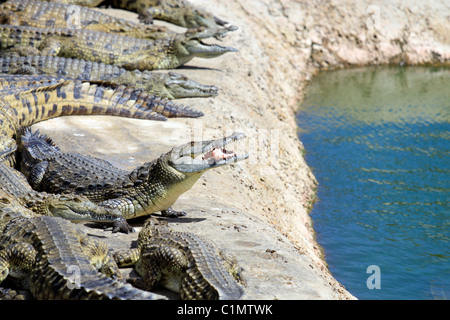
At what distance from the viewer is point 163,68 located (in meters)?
11.2

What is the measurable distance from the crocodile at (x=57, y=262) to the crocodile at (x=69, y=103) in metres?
→ 2.98

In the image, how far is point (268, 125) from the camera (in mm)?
9883

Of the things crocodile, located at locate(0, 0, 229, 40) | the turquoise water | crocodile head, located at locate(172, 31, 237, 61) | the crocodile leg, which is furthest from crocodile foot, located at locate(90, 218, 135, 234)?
crocodile, located at locate(0, 0, 229, 40)

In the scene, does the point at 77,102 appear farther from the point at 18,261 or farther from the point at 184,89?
the point at 18,261

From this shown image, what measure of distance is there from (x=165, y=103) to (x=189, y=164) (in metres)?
3.71

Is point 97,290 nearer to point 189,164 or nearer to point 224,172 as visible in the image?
point 189,164

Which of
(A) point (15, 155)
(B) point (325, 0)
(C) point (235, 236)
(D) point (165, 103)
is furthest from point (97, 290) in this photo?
(B) point (325, 0)

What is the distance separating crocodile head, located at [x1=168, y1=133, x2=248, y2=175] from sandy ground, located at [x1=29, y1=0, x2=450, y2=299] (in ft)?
1.55

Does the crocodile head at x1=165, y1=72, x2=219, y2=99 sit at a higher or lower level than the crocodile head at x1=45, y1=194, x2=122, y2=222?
lower

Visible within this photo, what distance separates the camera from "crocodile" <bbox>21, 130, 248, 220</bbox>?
5328 mm

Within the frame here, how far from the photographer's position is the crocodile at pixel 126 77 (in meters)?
9.66

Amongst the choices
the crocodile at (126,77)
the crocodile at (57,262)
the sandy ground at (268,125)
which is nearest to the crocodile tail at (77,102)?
the sandy ground at (268,125)

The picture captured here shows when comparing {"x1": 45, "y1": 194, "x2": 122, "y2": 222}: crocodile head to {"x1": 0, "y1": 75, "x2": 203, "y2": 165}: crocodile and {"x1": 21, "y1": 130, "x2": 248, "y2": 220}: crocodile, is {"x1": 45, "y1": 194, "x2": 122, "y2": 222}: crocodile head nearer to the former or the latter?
{"x1": 21, "y1": 130, "x2": 248, "y2": 220}: crocodile

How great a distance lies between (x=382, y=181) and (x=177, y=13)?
6.50 metres
